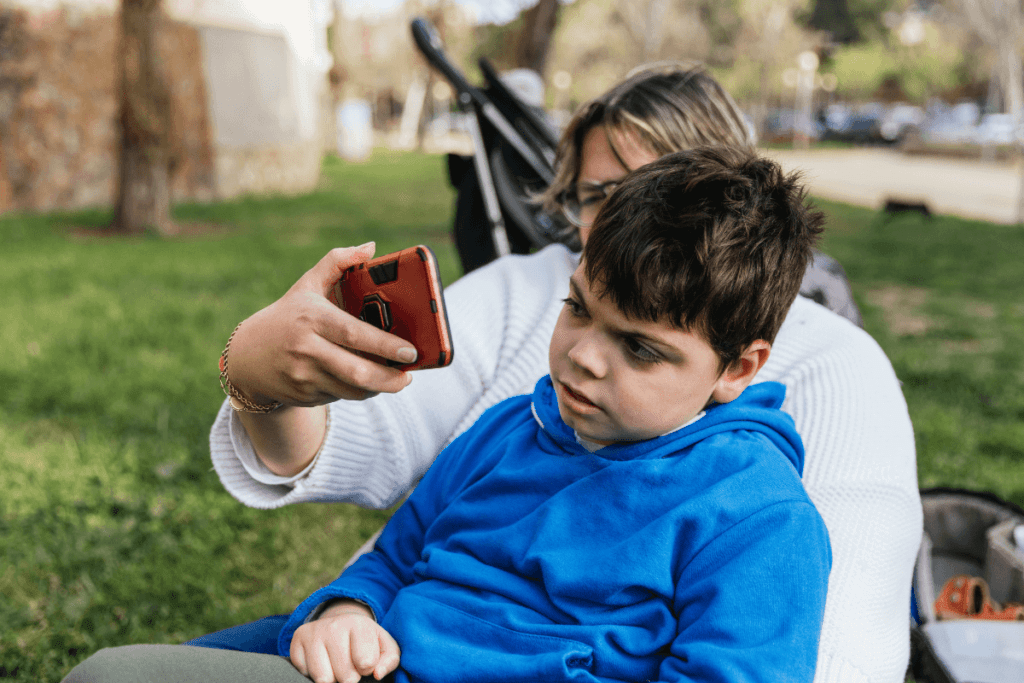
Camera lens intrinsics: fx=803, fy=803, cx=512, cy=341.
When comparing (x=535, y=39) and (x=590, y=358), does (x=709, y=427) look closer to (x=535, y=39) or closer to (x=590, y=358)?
(x=590, y=358)

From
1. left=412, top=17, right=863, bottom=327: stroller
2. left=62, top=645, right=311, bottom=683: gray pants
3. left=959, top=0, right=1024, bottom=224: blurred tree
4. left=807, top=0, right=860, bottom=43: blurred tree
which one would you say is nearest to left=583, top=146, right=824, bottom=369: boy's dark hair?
left=62, top=645, right=311, bottom=683: gray pants

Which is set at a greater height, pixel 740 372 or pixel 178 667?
pixel 740 372

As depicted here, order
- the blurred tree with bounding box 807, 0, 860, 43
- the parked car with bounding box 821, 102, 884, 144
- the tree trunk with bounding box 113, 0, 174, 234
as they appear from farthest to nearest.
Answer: the blurred tree with bounding box 807, 0, 860, 43, the parked car with bounding box 821, 102, 884, 144, the tree trunk with bounding box 113, 0, 174, 234

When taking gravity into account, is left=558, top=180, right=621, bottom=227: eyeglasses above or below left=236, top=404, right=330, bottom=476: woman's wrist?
above

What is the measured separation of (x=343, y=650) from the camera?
1228 mm

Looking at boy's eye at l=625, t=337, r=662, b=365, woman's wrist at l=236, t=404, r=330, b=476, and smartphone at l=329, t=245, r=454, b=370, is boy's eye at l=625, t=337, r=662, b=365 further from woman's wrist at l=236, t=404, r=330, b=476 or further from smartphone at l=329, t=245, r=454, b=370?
woman's wrist at l=236, t=404, r=330, b=476

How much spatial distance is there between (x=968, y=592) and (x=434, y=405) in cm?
179

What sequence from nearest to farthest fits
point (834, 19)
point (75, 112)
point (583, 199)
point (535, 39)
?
point (583, 199) → point (535, 39) → point (75, 112) → point (834, 19)

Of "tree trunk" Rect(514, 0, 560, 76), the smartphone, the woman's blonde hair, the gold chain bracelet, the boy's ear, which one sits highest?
the woman's blonde hair

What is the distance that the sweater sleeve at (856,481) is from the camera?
3.81ft

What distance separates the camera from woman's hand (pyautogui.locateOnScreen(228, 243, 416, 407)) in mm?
1045

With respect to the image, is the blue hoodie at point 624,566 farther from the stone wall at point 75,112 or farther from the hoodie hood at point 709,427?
the stone wall at point 75,112

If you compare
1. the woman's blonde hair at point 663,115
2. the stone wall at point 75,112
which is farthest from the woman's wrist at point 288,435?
the stone wall at point 75,112

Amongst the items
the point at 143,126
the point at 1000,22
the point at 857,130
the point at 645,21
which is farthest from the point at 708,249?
the point at 857,130
